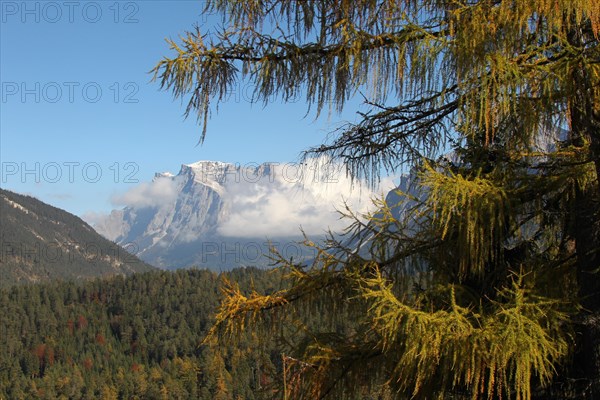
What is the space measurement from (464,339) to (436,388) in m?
0.56

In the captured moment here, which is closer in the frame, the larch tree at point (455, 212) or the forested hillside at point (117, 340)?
the larch tree at point (455, 212)

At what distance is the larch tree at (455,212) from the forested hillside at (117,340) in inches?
4114

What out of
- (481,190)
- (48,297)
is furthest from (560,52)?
(48,297)

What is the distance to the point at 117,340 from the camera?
164875 mm

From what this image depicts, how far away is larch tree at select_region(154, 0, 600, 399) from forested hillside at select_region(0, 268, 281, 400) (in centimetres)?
10449

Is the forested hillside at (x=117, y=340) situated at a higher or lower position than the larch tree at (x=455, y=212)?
lower

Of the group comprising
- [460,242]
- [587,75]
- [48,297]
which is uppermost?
[587,75]

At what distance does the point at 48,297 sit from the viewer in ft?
592

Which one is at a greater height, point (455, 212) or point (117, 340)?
point (455, 212)

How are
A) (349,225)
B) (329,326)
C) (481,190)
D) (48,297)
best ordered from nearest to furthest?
(481,190) → (349,225) → (329,326) → (48,297)

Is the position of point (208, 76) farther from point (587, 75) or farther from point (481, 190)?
point (587, 75)

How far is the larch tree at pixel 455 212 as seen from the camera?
397 cm

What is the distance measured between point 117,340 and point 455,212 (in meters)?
172

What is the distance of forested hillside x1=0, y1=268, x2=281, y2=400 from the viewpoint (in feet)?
409
